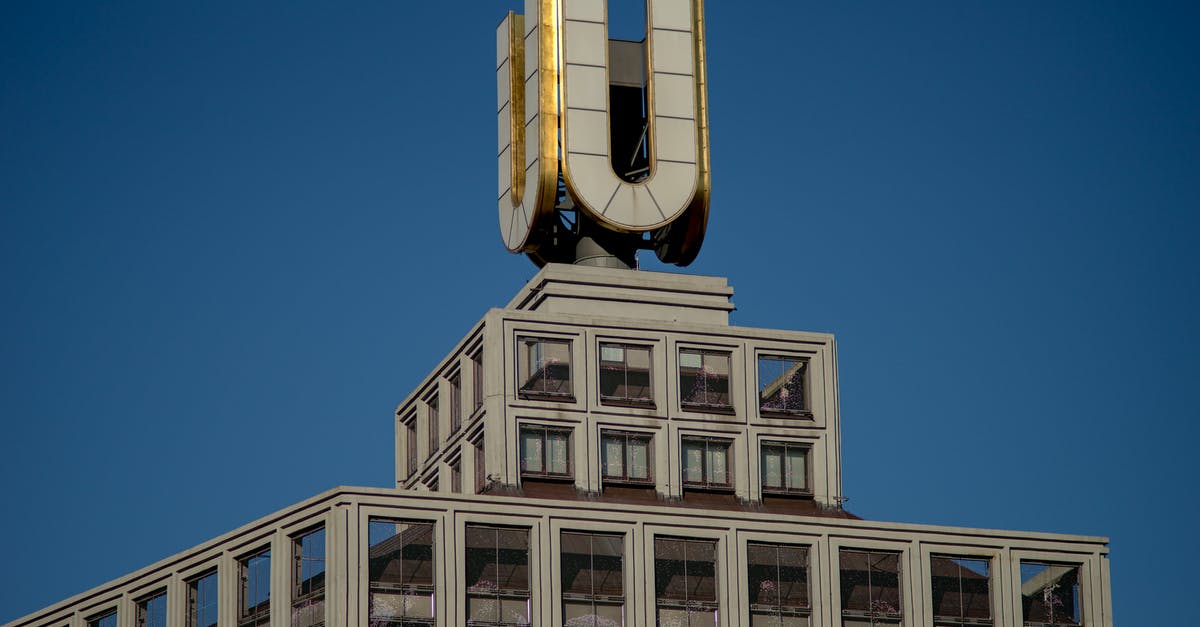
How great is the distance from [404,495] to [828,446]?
2459cm

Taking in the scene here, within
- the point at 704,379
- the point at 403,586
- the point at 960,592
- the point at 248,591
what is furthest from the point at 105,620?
the point at 960,592

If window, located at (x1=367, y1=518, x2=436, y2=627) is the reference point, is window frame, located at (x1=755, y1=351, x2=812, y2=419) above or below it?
above

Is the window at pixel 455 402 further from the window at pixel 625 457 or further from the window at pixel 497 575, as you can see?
the window at pixel 497 575

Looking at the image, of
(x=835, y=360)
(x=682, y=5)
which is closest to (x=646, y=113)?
(x=682, y=5)

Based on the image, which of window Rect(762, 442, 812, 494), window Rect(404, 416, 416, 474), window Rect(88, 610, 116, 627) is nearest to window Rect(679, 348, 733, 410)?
window Rect(762, 442, 812, 494)

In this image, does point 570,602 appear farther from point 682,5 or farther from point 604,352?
point 682,5

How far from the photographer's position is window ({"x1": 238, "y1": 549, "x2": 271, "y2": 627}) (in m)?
129

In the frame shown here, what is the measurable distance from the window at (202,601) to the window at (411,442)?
19.8 meters

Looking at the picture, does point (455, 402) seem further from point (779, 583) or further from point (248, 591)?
point (779, 583)

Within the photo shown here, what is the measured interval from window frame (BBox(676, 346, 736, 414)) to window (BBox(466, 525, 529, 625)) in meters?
14.1

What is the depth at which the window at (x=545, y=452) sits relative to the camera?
13488cm

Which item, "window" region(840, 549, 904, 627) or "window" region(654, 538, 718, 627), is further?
"window" region(840, 549, 904, 627)

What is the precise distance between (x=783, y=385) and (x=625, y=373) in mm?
8480

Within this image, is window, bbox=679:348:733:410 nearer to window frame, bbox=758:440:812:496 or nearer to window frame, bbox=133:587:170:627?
window frame, bbox=758:440:812:496
